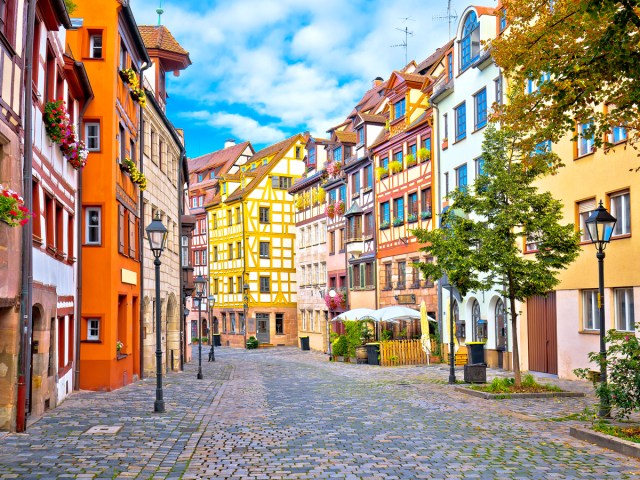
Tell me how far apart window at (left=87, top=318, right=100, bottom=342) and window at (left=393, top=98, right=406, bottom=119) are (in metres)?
23.2

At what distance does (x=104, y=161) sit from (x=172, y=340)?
1375 centimetres

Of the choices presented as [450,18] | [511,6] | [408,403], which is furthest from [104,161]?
[450,18]

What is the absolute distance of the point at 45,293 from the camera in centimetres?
1577

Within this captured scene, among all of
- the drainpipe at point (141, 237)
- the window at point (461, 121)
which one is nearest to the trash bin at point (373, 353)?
the window at point (461, 121)

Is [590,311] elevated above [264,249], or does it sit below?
below

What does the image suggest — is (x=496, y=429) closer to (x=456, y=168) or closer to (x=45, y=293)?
(x=45, y=293)

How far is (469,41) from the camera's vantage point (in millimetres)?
33406

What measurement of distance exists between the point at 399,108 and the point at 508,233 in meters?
22.6

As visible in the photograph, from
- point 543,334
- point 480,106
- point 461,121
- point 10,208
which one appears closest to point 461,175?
point 461,121

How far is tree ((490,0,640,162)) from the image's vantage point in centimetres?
1152

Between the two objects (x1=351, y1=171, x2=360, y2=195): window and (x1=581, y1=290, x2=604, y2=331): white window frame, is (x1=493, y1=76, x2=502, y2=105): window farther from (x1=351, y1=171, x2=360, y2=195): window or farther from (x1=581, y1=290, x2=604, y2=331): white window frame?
(x1=351, y1=171, x2=360, y2=195): window

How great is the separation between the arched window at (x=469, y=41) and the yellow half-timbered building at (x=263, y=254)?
3196 cm

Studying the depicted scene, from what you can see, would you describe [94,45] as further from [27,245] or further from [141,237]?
[27,245]

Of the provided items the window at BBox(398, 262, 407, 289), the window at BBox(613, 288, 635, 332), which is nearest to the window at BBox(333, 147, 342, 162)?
the window at BBox(398, 262, 407, 289)
